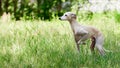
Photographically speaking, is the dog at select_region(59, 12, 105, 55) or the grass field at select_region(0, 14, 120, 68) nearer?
the grass field at select_region(0, 14, 120, 68)

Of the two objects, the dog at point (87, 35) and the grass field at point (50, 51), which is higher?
the dog at point (87, 35)

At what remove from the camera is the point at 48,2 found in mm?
15805

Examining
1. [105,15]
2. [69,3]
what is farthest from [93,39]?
[69,3]

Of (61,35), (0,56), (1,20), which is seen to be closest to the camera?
(0,56)

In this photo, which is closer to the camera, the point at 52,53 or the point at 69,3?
the point at 52,53

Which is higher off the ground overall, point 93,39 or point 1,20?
point 93,39

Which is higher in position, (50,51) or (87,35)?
(87,35)

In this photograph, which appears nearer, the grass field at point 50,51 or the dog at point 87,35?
the grass field at point 50,51

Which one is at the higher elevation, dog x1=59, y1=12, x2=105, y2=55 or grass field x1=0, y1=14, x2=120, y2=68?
dog x1=59, y1=12, x2=105, y2=55

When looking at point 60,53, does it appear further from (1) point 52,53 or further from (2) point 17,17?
(2) point 17,17

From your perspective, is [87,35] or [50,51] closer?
[87,35]

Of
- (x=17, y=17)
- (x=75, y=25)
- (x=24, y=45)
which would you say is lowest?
(x=17, y=17)

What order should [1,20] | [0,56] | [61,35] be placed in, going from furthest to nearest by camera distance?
[1,20] < [61,35] < [0,56]

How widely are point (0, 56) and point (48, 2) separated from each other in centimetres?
889
